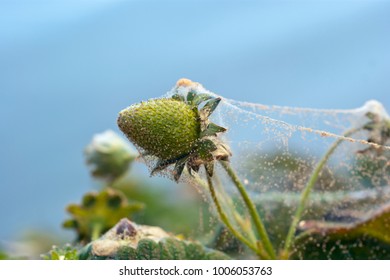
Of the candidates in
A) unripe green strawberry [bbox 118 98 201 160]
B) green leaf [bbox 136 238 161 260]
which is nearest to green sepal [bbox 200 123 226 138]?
unripe green strawberry [bbox 118 98 201 160]

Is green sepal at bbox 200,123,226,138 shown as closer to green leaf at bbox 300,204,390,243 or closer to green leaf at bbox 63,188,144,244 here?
green leaf at bbox 300,204,390,243

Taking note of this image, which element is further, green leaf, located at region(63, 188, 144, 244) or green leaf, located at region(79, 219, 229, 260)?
green leaf, located at region(63, 188, 144, 244)

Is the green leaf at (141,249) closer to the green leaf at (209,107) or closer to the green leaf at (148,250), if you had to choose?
the green leaf at (148,250)

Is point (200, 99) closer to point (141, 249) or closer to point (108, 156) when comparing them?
point (141, 249)

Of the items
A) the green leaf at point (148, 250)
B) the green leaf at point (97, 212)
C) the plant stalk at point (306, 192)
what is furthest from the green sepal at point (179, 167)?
the green leaf at point (97, 212)
